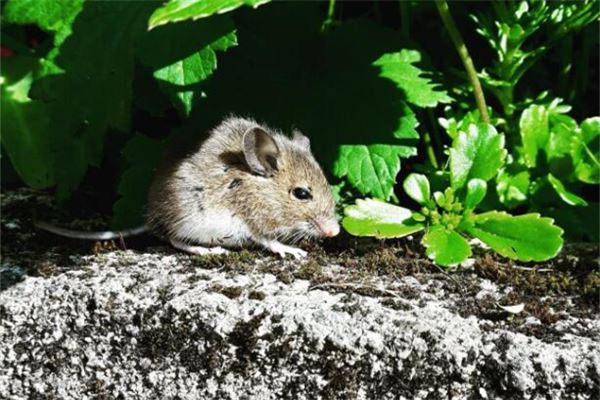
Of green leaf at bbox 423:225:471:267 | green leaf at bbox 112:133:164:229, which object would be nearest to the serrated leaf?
green leaf at bbox 423:225:471:267

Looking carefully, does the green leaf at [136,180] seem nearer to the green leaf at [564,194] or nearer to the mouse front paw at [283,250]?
the mouse front paw at [283,250]

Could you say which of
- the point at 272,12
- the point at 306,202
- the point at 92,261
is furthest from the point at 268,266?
the point at 272,12

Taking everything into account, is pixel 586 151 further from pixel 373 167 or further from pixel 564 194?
pixel 373 167

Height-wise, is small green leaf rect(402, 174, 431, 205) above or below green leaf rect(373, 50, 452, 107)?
below

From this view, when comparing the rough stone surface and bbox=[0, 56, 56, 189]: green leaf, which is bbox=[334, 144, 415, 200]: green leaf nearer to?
the rough stone surface

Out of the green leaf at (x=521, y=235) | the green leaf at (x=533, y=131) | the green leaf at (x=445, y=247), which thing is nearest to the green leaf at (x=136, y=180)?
the green leaf at (x=445, y=247)

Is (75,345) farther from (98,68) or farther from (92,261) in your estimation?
(98,68)
